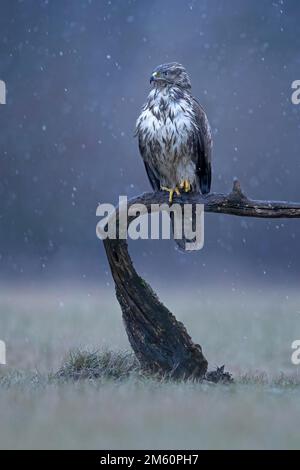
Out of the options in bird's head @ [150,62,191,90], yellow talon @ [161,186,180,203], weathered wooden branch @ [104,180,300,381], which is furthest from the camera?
bird's head @ [150,62,191,90]

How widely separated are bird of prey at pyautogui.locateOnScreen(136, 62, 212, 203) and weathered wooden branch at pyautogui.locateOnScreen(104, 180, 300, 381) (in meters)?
0.52

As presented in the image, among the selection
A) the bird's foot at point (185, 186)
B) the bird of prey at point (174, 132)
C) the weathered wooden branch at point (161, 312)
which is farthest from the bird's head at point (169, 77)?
the weathered wooden branch at point (161, 312)

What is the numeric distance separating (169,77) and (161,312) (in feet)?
6.52

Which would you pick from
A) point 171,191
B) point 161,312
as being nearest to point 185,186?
point 171,191

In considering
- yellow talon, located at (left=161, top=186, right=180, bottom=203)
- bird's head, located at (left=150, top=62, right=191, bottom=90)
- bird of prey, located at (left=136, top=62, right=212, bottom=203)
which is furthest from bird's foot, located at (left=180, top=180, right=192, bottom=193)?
bird's head, located at (left=150, top=62, right=191, bottom=90)

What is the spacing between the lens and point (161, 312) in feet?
21.7

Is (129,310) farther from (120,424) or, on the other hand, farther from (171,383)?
(120,424)

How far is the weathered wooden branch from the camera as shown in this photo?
6402 mm

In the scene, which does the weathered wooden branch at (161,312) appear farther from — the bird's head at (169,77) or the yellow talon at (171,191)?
the bird's head at (169,77)

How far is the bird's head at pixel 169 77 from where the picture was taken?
23.2ft

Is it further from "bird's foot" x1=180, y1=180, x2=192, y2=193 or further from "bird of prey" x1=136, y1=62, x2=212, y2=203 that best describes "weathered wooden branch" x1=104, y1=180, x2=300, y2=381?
"bird of prey" x1=136, y1=62, x2=212, y2=203

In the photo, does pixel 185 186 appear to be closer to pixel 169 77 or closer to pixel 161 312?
pixel 169 77

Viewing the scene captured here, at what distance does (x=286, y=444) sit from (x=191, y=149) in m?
3.21

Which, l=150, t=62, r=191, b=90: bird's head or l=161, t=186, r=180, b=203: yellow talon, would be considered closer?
l=161, t=186, r=180, b=203: yellow talon
